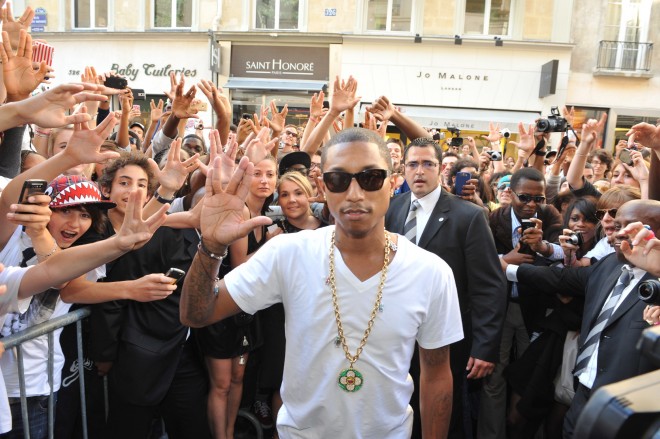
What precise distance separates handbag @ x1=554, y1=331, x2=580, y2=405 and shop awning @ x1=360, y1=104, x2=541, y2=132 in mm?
13485

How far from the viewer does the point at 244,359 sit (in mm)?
3615

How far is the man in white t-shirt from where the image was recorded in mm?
1970

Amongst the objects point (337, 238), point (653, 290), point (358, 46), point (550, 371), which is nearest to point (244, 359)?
point (337, 238)

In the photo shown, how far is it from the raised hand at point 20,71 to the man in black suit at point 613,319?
338 centimetres

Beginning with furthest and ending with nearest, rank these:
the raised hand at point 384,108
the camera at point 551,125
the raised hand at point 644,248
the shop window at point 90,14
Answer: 1. the shop window at point 90,14
2. the camera at point 551,125
3. the raised hand at point 384,108
4. the raised hand at point 644,248

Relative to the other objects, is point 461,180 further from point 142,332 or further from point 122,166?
point 142,332

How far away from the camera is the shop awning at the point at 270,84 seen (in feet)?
56.3

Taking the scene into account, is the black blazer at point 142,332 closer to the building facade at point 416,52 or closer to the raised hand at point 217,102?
the raised hand at point 217,102

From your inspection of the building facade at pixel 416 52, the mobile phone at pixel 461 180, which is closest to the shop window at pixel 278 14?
the building facade at pixel 416 52

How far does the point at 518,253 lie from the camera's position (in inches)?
157

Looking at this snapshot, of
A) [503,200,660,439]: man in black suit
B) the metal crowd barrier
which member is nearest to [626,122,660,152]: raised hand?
[503,200,660,439]: man in black suit

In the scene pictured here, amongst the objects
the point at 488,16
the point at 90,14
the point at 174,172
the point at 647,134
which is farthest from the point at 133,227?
the point at 90,14

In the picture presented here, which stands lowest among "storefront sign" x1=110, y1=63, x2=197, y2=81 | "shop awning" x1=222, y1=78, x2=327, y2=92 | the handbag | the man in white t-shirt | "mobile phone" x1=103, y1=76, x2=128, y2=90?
the handbag

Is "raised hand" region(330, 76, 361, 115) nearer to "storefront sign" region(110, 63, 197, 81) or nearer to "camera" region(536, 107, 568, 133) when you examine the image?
"camera" region(536, 107, 568, 133)
